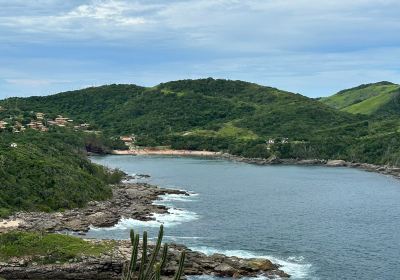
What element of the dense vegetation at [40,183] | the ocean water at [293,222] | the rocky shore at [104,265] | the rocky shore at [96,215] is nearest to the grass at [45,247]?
the rocky shore at [104,265]

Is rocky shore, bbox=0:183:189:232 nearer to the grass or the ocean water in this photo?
the ocean water

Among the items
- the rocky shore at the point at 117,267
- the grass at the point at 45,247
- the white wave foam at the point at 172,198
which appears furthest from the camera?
the white wave foam at the point at 172,198

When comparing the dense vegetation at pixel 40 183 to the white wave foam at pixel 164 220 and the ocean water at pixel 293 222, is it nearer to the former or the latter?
the white wave foam at pixel 164 220

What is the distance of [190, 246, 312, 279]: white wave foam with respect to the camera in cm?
6812

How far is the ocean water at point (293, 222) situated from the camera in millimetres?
74562

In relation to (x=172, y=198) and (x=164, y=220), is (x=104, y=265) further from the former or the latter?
(x=172, y=198)

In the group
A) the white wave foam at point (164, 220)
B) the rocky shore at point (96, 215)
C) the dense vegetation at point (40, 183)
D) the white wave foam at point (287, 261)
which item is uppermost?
the dense vegetation at point (40, 183)

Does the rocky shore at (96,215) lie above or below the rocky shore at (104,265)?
above

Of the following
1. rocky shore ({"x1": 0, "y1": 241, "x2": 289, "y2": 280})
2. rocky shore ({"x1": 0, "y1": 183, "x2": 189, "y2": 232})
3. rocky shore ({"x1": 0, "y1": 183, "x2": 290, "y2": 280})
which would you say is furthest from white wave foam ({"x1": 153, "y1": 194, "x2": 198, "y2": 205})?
rocky shore ({"x1": 0, "y1": 241, "x2": 289, "y2": 280})

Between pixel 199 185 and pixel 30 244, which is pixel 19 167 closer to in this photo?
pixel 30 244

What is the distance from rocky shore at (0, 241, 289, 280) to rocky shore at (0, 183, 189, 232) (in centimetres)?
1520

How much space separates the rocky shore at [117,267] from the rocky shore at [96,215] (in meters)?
15.2

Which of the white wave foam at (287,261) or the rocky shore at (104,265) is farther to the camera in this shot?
the white wave foam at (287,261)

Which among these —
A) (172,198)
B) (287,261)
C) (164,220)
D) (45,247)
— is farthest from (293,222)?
(45,247)
